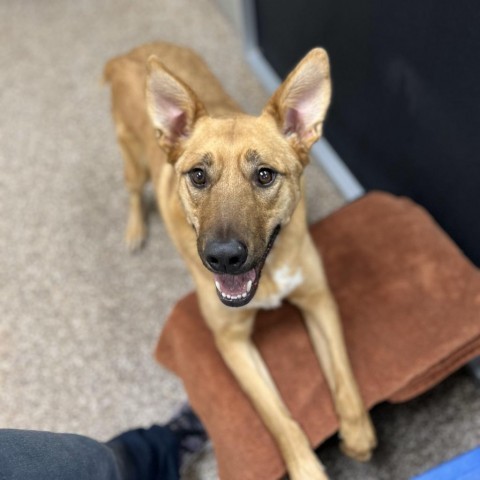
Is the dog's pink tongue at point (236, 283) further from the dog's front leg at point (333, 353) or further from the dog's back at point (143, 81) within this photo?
the dog's back at point (143, 81)

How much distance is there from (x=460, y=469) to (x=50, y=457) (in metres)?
1.15

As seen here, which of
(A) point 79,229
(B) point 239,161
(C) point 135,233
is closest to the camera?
(B) point 239,161

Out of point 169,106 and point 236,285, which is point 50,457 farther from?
point 169,106

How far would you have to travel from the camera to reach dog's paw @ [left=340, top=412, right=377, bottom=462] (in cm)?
189

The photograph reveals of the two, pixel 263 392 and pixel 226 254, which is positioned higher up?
pixel 226 254

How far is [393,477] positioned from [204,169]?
4.23ft

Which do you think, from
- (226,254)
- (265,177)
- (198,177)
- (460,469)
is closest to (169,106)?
(198,177)

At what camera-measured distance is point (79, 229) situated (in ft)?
9.41

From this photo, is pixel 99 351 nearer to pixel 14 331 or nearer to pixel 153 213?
pixel 14 331

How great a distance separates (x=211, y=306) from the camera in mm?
1948

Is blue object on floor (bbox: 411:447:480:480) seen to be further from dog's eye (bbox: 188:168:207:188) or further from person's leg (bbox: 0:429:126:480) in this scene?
dog's eye (bbox: 188:168:207:188)

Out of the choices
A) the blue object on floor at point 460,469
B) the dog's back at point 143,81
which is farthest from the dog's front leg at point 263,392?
the dog's back at point 143,81

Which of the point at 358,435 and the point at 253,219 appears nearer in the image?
the point at 253,219

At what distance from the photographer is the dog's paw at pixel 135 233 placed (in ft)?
9.02
